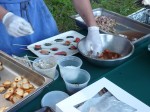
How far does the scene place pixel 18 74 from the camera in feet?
3.84

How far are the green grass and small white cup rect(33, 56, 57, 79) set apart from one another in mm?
1775

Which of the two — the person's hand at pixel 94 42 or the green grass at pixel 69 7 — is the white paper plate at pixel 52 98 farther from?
the green grass at pixel 69 7

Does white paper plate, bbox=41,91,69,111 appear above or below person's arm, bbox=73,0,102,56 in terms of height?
below

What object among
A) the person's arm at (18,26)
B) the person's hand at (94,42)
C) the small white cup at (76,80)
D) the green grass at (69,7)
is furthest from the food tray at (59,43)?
the green grass at (69,7)

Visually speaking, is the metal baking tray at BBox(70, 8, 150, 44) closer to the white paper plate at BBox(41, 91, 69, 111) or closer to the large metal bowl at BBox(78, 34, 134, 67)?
the large metal bowl at BBox(78, 34, 134, 67)

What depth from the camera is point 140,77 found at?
46.5 inches

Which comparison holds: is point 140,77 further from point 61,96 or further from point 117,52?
point 61,96

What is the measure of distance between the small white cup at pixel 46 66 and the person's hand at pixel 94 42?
254 millimetres

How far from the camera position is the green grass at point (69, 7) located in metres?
3.03

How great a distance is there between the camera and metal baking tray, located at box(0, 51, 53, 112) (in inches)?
37.4

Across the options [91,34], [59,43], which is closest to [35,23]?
[59,43]

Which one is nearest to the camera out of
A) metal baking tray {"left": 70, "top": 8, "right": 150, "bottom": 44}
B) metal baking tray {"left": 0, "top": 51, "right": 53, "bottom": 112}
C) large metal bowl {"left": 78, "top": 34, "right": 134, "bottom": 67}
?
metal baking tray {"left": 0, "top": 51, "right": 53, "bottom": 112}

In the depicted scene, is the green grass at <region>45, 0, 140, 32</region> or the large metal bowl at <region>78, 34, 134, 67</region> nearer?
the large metal bowl at <region>78, 34, 134, 67</region>

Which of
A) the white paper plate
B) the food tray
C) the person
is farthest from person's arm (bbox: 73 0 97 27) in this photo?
the white paper plate
